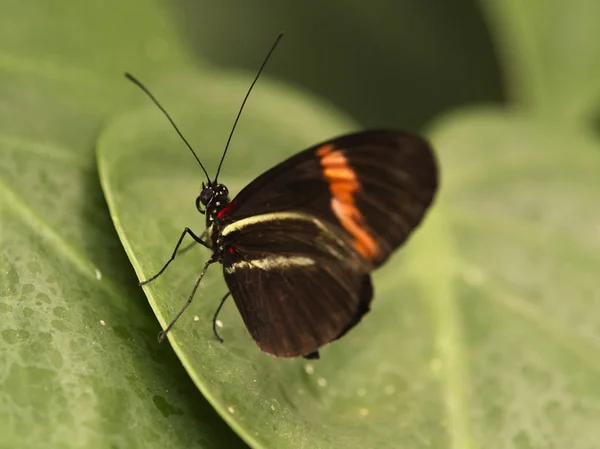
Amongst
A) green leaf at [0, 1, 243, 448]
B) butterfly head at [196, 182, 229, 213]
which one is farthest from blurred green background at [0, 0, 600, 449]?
butterfly head at [196, 182, 229, 213]

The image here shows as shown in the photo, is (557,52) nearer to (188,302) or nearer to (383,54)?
(383,54)

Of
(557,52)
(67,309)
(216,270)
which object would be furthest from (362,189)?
(557,52)

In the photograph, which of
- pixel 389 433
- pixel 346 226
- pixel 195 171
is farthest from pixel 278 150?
pixel 389 433

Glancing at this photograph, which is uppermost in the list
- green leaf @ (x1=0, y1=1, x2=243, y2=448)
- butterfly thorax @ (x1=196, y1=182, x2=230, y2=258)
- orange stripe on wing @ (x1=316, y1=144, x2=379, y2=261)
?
orange stripe on wing @ (x1=316, y1=144, x2=379, y2=261)

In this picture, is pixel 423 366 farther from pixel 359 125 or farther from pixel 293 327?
pixel 359 125

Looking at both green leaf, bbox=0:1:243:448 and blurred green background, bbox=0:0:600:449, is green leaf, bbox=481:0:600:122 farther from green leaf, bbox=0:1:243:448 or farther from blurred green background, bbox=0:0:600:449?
green leaf, bbox=0:1:243:448

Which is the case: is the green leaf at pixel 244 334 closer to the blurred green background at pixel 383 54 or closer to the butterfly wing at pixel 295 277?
the butterfly wing at pixel 295 277

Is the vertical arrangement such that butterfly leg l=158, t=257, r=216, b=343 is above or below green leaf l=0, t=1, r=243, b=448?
above
